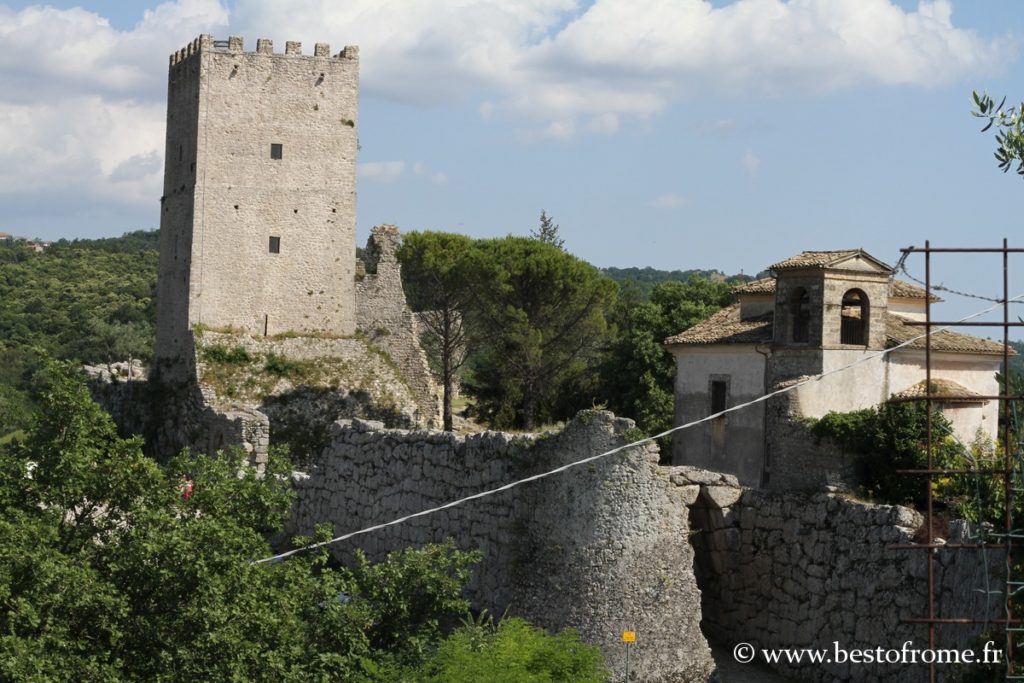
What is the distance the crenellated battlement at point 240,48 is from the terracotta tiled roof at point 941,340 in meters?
20.3

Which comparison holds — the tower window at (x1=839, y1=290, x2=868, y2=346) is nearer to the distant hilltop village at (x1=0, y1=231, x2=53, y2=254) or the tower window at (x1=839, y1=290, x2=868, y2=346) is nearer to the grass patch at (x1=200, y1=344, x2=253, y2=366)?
the grass patch at (x1=200, y1=344, x2=253, y2=366)

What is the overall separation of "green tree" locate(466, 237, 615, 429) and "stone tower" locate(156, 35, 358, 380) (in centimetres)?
392

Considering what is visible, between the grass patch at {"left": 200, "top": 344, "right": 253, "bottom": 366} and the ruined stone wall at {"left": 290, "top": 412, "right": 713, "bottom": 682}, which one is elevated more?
the grass patch at {"left": 200, "top": 344, "right": 253, "bottom": 366}

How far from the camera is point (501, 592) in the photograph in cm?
1931

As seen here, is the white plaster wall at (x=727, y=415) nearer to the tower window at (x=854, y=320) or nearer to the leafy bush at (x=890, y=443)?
the tower window at (x=854, y=320)

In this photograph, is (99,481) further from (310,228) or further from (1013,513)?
(310,228)

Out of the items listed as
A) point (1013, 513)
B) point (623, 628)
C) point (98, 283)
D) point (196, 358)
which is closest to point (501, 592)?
point (623, 628)

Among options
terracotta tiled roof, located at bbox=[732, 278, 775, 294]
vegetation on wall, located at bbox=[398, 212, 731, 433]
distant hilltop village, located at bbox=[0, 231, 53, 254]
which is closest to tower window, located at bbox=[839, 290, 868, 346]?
terracotta tiled roof, located at bbox=[732, 278, 775, 294]

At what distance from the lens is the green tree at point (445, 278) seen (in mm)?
41688

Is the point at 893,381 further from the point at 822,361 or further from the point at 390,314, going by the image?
the point at 390,314

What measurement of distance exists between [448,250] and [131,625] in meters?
27.3

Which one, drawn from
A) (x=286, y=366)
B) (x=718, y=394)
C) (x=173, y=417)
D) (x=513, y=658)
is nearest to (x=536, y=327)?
(x=286, y=366)

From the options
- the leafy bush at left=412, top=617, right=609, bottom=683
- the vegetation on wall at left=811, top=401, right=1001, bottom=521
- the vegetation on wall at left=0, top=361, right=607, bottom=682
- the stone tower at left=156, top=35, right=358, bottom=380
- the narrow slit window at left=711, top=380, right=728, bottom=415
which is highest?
the stone tower at left=156, top=35, right=358, bottom=380

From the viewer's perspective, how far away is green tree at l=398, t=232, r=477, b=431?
137 ft
